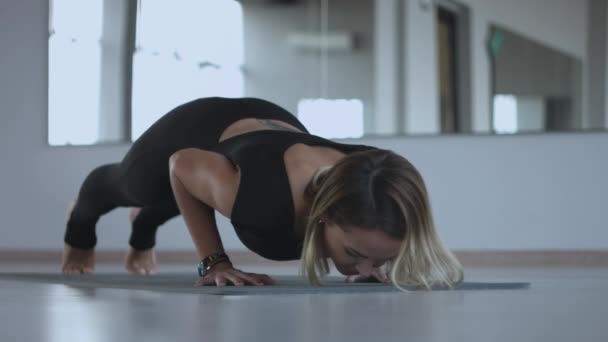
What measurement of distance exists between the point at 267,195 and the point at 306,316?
1.91 ft

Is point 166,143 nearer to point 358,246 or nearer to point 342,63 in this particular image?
point 358,246

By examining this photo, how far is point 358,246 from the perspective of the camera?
198 cm

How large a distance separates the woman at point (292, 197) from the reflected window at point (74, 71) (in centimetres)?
221

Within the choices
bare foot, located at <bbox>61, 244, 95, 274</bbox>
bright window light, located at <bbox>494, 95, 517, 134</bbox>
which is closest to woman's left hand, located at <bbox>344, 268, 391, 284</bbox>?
bare foot, located at <bbox>61, 244, 95, 274</bbox>

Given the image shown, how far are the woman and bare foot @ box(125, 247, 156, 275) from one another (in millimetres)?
717

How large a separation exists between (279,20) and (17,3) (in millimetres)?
1374

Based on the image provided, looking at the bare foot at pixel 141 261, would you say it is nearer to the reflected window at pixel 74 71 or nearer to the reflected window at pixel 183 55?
the reflected window at pixel 183 55

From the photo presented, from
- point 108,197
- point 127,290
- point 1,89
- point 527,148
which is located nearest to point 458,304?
point 127,290

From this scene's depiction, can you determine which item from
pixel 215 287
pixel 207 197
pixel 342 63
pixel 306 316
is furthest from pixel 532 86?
pixel 306 316

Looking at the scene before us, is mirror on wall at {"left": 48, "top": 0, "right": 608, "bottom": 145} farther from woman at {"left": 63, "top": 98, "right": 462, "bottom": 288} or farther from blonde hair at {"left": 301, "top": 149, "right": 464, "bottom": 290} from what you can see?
blonde hair at {"left": 301, "top": 149, "right": 464, "bottom": 290}

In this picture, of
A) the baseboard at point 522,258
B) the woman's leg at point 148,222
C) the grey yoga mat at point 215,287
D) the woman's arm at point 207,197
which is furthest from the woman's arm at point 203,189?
the baseboard at point 522,258

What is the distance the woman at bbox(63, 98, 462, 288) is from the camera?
6.49ft

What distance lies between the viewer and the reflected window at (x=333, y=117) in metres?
4.41

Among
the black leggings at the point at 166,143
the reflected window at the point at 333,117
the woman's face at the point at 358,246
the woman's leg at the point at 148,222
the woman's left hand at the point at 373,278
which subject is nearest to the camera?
the woman's face at the point at 358,246
